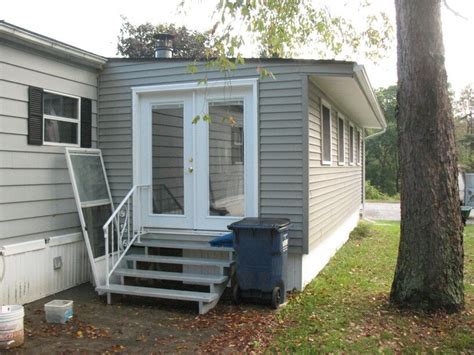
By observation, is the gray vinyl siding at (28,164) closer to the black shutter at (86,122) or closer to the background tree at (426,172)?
the black shutter at (86,122)

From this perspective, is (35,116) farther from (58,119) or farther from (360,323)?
(360,323)

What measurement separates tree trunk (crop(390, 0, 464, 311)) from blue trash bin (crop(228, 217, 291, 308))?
54.6 inches

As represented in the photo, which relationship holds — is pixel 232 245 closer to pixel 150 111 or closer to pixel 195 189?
pixel 195 189

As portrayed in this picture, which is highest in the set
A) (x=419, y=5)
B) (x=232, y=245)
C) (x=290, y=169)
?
(x=419, y=5)

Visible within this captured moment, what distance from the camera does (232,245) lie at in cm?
585

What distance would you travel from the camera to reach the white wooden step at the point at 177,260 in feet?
18.9

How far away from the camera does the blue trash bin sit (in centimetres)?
531

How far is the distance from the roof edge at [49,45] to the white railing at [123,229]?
1.89m

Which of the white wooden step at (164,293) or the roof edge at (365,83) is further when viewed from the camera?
the roof edge at (365,83)

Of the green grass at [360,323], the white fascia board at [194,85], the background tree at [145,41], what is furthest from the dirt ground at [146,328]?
the background tree at [145,41]

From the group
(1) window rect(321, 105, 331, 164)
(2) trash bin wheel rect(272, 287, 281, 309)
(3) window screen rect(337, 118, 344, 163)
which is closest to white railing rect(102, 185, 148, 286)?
(2) trash bin wheel rect(272, 287, 281, 309)

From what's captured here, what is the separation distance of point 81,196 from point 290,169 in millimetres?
2719

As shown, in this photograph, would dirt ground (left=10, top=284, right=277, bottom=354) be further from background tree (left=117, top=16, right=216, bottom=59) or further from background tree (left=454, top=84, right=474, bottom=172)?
background tree (left=454, top=84, right=474, bottom=172)

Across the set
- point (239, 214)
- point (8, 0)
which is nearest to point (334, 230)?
point (239, 214)
